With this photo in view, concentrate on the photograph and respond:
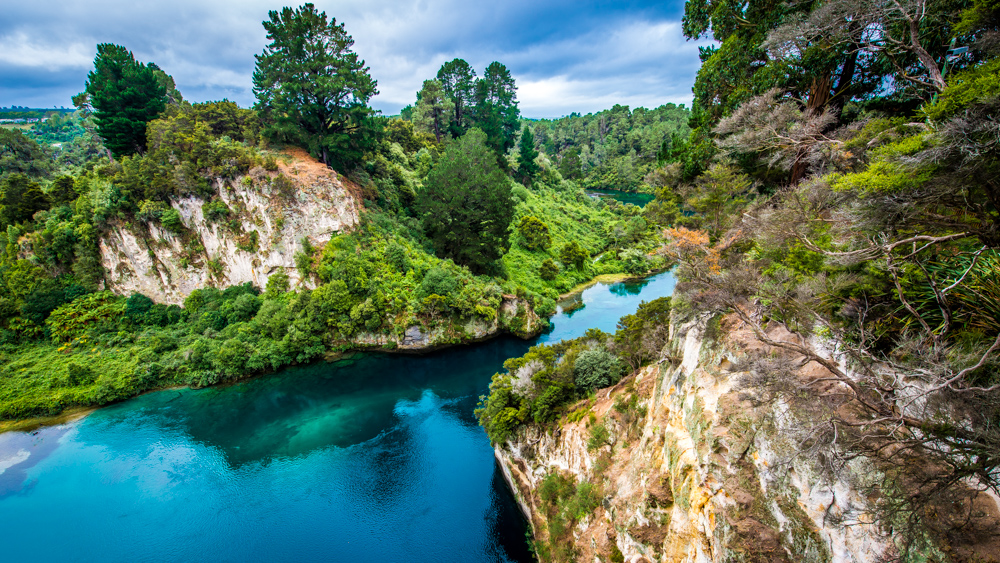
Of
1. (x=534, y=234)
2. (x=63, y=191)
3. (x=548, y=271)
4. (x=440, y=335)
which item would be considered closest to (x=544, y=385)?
(x=440, y=335)

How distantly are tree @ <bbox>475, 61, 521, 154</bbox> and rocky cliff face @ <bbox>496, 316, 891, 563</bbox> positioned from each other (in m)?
45.3

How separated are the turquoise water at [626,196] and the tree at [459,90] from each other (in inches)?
1446

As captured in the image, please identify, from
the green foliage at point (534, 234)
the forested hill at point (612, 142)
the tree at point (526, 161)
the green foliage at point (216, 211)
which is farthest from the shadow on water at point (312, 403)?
the forested hill at point (612, 142)

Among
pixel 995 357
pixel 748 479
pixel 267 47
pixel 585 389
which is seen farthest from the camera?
pixel 267 47

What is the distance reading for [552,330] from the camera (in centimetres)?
3384

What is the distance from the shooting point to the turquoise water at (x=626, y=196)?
81.8 metres

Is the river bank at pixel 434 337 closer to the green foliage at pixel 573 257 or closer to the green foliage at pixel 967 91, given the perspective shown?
the green foliage at pixel 573 257

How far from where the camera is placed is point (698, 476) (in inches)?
353

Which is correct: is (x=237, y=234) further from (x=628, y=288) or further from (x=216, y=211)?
(x=628, y=288)

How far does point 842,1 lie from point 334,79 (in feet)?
106

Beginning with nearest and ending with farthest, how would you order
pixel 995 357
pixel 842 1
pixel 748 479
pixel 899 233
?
pixel 995 357 → pixel 899 233 → pixel 748 479 → pixel 842 1

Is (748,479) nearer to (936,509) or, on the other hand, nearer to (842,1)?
(936,509)

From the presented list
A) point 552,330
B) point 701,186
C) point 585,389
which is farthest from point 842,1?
Answer: point 552,330

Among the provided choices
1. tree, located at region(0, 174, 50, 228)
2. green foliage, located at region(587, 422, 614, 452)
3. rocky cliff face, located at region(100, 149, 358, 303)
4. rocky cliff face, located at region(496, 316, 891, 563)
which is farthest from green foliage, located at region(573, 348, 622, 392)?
tree, located at region(0, 174, 50, 228)
